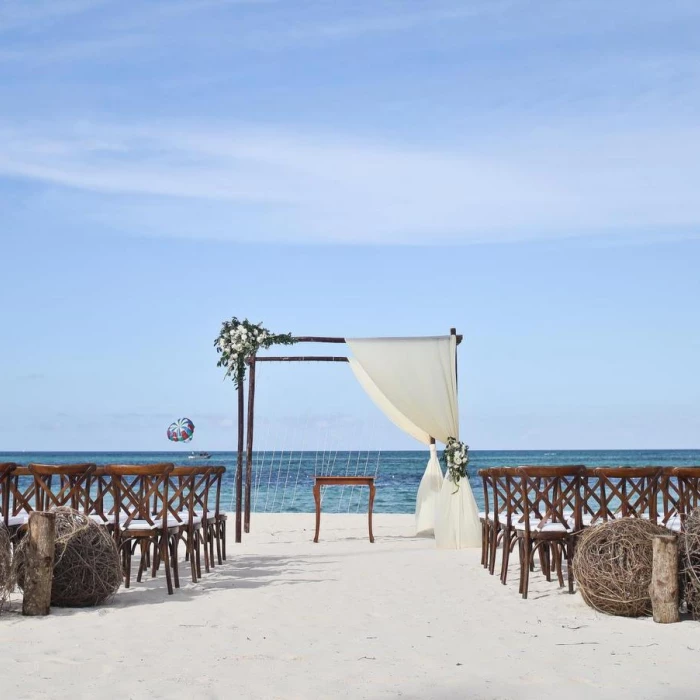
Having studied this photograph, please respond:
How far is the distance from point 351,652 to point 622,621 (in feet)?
5.83

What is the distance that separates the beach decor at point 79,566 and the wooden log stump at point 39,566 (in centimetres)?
20

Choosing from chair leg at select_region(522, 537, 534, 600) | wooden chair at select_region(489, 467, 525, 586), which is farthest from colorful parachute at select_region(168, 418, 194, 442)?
chair leg at select_region(522, 537, 534, 600)

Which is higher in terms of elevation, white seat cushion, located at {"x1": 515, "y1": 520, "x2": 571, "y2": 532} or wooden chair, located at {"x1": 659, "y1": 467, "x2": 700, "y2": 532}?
wooden chair, located at {"x1": 659, "y1": 467, "x2": 700, "y2": 532}

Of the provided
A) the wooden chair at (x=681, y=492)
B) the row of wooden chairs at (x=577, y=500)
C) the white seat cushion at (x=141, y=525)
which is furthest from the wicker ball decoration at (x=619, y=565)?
the white seat cushion at (x=141, y=525)

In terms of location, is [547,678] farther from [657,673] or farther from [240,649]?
[240,649]

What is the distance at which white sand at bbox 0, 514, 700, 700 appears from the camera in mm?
3879

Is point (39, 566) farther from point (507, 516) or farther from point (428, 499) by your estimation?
point (428, 499)

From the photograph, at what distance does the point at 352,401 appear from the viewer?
11484mm

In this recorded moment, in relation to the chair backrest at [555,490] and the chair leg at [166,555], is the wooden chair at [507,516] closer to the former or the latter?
the chair backrest at [555,490]

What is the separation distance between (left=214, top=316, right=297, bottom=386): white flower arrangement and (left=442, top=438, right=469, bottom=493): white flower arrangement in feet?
8.40

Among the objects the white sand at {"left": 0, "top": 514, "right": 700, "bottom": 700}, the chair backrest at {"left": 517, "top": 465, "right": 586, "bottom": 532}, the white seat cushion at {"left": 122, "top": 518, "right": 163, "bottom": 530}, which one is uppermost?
the chair backrest at {"left": 517, "top": 465, "right": 586, "bottom": 532}

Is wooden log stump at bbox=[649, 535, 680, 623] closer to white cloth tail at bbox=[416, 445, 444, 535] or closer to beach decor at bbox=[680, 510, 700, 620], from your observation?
beach decor at bbox=[680, 510, 700, 620]

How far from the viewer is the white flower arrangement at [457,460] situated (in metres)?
9.45

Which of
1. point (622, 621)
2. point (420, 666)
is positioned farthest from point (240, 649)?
point (622, 621)
